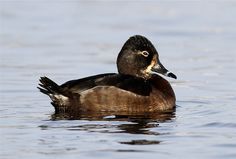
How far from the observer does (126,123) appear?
1141 centimetres

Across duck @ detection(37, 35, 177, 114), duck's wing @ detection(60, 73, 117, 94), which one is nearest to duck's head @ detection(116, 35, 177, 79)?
duck @ detection(37, 35, 177, 114)

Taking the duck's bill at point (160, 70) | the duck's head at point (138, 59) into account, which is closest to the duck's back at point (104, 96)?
the duck's head at point (138, 59)

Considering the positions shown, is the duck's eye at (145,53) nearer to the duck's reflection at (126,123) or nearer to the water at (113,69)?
the water at (113,69)

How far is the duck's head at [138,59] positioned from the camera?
13078 millimetres

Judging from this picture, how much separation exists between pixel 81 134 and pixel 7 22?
33.0ft

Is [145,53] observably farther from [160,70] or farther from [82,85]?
[82,85]

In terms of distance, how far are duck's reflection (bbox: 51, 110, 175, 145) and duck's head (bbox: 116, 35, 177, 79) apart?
951 mm

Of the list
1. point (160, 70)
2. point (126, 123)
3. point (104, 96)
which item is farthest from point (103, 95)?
point (160, 70)

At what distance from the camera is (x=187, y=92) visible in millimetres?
14078

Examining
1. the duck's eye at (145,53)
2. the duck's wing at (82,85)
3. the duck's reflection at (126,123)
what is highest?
the duck's eye at (145,53)

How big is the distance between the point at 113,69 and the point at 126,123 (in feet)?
15.2

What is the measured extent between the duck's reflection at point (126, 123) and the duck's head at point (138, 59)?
951 mm

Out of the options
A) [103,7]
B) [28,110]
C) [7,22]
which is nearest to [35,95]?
[28,110]

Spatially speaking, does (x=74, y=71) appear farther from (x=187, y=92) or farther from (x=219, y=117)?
(x=219, y=117)
